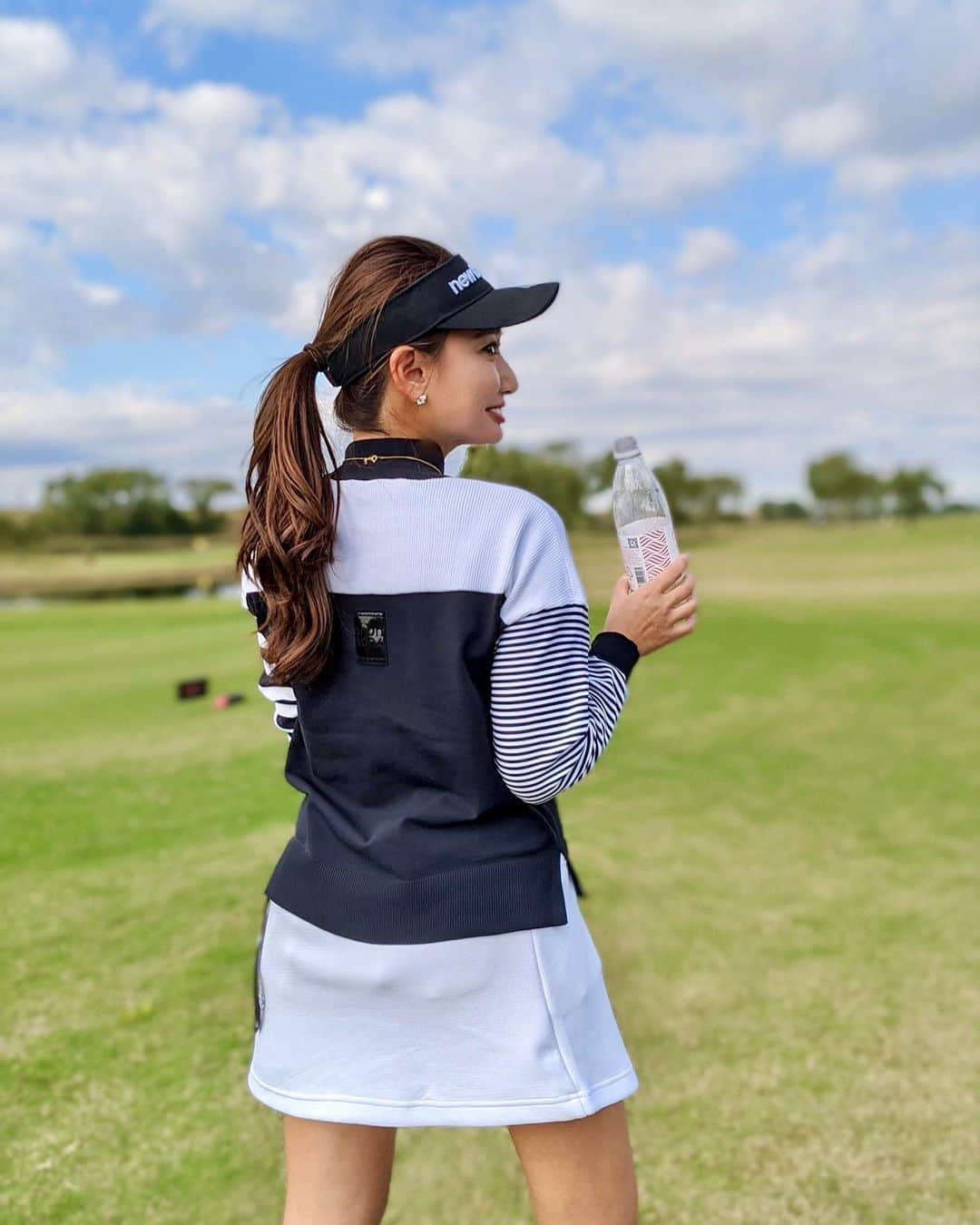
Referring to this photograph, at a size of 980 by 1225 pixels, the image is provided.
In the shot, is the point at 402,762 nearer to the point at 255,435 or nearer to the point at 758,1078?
the point at 255,435

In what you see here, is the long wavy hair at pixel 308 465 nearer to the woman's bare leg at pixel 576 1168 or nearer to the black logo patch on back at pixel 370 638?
the black logo patch on back at pixel 370 638

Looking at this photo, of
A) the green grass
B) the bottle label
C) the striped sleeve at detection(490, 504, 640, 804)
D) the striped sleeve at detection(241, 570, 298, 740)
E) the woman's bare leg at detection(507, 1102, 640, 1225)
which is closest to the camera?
the striped sleeve at detection(490, 504, 640, 804)

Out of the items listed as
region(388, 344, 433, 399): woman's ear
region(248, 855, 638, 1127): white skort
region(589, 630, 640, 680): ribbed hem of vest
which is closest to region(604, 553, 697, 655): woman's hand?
region(589, 630, 640, 680): ribbed hem of vest

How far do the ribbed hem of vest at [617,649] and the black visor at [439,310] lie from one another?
56 cm

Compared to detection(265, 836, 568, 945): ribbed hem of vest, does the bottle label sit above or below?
above

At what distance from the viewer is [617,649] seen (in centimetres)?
197

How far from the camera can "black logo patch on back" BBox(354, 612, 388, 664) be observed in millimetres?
1755

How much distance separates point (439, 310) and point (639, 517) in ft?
1.81

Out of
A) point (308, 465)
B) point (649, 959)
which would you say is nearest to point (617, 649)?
point (308, 465)

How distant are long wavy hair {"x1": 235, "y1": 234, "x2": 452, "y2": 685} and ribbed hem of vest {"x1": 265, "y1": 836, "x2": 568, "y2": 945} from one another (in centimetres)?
36

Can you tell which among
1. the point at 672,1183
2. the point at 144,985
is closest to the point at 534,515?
the point at 672,1183

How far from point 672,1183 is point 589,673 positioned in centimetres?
206

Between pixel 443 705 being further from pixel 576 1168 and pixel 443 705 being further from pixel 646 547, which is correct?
pixel 576 1168

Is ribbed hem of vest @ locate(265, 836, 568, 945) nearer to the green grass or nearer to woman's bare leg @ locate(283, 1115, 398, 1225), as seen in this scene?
woman's bare leg @ locate(283, 1115, 398, 1225)
